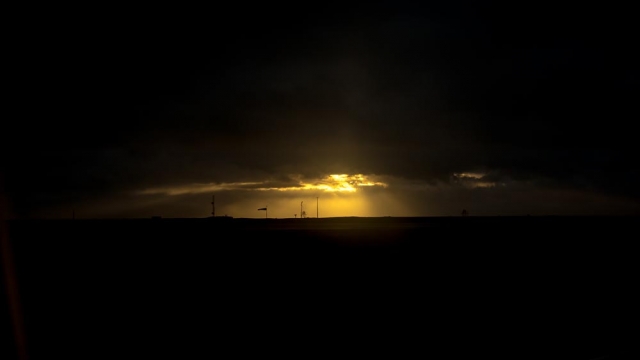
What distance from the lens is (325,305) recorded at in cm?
1855

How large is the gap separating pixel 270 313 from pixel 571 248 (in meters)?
32.7

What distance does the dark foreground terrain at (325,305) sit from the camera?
1312cm

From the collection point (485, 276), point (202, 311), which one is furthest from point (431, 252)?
point (202, 311)

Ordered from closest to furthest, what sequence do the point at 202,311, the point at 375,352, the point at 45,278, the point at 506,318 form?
the point at 375,352 < the point at 506,318 < the point at 202,311 < the point at 45,278

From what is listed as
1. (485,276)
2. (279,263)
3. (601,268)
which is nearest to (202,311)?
(279,263)

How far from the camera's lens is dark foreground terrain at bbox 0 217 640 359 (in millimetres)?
13125

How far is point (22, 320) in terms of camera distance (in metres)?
16.3

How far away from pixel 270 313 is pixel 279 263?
12.2 meters

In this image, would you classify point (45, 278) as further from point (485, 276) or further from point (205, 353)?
point (485, 276)

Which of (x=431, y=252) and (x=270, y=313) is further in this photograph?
(x=431, y=252)

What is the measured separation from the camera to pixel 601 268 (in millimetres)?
30156

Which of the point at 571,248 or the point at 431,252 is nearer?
the point at 431,252

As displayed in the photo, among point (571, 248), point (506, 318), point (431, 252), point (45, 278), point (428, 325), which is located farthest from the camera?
point (571, 248)

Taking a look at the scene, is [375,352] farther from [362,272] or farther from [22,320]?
[362,272]
